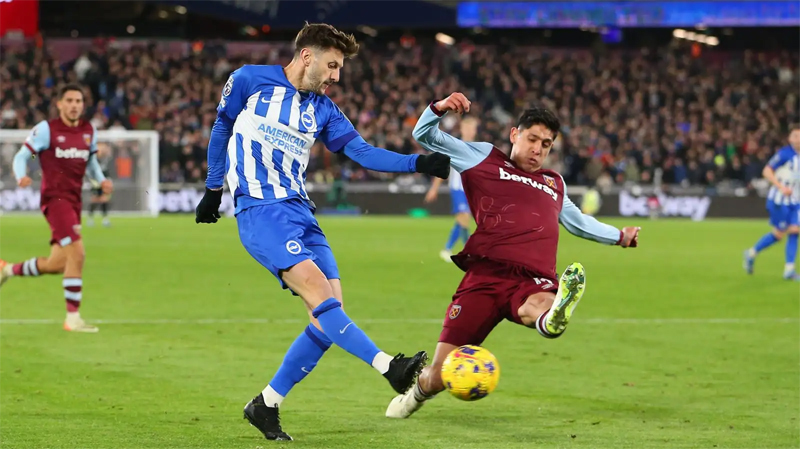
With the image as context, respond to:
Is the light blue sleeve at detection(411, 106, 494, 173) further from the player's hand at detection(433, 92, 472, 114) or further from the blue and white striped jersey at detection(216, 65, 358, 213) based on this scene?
the blue and white striped jersey at detection(216, 65, 358, 213)

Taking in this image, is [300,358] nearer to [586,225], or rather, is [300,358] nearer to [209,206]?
[209,206]

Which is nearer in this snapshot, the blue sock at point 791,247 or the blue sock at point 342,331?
the blue sock at point 342,331

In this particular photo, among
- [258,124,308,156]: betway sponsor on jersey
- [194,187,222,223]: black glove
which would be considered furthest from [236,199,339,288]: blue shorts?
[258,124,308,156]: betway sponsor on jersey

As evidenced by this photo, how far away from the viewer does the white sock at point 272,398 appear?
254 inches

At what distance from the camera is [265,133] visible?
20.7ft

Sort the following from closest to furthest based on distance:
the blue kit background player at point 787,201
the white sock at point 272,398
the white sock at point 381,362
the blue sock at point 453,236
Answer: the white sock at point 381,362 → the white sock at point 272,398 → the blue kit background player at point 787,201 → the blue sock at point 453,236

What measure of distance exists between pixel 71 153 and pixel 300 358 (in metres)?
5.42

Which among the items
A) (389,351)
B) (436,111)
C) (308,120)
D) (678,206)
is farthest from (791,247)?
(678,206)

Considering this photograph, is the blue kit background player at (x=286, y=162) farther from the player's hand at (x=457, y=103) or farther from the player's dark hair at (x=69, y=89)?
the player's dark hair at (x=69, y=89)

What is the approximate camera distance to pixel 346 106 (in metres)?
38.1

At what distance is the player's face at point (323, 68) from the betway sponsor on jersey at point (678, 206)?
2806 cm

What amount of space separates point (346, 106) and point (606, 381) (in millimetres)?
30165

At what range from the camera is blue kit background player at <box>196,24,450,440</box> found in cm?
614

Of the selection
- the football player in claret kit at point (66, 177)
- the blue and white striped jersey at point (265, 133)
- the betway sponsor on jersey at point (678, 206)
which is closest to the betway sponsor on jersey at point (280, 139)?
the blue and white striped jersey at point (265, 133)
